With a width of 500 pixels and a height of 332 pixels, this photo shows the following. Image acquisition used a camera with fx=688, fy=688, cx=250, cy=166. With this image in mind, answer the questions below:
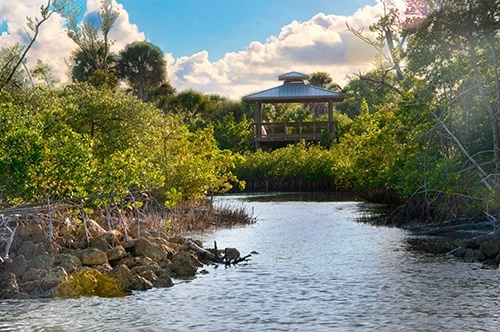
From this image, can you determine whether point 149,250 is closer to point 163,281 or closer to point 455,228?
point 163,281

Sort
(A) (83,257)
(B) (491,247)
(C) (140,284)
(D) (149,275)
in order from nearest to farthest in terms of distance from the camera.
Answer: (C) (140,284)
(D) (149,275)
(A) (83,257)
(B) (491,247)

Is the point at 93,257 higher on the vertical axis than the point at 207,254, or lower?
higher

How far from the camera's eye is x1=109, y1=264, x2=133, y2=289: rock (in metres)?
14.2

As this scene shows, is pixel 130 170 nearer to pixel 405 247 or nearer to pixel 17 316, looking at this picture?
pixel 17 316

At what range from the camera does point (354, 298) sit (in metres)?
13.5

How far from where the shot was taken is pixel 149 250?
15.8 meters

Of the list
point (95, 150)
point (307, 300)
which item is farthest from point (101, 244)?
point (95, 150)

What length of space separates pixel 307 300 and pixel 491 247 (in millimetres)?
5908

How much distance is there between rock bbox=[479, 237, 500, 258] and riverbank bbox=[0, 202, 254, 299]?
6992mm

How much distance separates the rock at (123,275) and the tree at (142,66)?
50.2 m


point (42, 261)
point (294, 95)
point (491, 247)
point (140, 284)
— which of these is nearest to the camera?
point (42, 261)

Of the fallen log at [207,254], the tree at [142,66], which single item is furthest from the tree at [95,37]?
the fallen log at [207,254]

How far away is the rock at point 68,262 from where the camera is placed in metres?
14.3

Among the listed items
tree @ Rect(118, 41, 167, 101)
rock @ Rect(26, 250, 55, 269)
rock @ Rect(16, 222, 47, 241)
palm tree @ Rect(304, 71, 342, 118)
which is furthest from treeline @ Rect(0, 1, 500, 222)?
palm tree @ Rect(304, 71, 342, 118)
